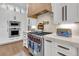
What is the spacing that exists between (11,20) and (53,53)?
3493mm

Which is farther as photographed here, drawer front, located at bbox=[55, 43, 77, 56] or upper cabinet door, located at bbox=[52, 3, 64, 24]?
upper cabinet door, located at bbox=[52, 3, 64, 24]

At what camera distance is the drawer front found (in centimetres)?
120

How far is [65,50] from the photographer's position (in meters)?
1.33

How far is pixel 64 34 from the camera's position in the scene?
5.78ft

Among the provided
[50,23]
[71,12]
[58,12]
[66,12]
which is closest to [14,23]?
[50,23]

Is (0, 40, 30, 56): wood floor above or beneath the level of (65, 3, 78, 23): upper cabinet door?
beneath

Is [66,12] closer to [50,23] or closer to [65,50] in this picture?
[65,50]

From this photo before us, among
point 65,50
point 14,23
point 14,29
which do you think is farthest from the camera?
point 14,23

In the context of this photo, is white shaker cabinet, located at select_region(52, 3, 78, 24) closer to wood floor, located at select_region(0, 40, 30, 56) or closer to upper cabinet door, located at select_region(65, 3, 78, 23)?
Answer: upper cabinet door, located at select_region(65, 3, 78, 23)

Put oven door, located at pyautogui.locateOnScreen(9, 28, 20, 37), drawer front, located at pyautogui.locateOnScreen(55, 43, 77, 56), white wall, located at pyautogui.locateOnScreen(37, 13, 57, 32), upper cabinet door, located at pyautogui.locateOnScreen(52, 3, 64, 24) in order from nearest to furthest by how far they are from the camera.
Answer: drawer front, located at pyautogui.locateOnScreen(55, 43, 77, 56) < upper cabinet door, located at pyautogui.locateOnScreen(52, 3, 64, 24) < white wall, located at pyautogui.locateOnScreen(37, 13, 57, 32) < oven door, located at pyautogui.locateOnScreen(9, 28, 20, 37)

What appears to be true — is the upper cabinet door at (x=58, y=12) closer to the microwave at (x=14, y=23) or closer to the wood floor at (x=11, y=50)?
the wood floor at (x=11, y=50)

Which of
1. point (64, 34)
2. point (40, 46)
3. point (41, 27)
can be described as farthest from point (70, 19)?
point (41, 27)

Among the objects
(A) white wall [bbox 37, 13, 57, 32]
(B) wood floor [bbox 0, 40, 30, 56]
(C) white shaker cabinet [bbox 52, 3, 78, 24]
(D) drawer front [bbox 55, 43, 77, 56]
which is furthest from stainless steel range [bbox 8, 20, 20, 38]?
(D) drawer front [bbox 55, 43, 77, 56]

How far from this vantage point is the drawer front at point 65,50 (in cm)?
120
